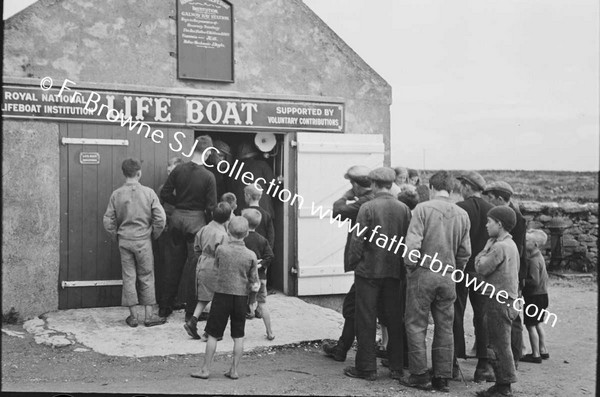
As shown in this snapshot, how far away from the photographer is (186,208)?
770cm

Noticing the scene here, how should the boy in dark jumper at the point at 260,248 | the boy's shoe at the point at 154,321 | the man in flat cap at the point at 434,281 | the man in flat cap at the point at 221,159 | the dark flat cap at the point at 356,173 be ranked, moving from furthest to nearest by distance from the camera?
the man in flat cap at the point at 221,159
the boy's shoe at the point at 154,321
the boy in dark jumper at the point at 260,248
the dark flat cap at the point at 356,173
the man in flat cap at the point at 434,281

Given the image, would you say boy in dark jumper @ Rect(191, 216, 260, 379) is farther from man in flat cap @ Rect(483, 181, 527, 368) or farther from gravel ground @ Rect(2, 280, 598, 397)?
man in flat cap @ Rect(483, 181, 527, 368)

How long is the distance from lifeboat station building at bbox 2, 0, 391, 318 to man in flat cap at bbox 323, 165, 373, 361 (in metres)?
1.94

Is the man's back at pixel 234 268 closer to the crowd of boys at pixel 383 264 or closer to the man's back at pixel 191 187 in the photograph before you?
the crowd of boys at pixel 383 264

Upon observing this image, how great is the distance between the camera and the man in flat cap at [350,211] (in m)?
6.70

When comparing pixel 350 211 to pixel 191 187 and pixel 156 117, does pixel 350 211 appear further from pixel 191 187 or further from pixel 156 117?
pixel 156 117

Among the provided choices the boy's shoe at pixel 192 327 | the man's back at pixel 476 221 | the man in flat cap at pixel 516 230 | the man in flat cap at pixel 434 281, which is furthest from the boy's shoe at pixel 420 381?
the boy's shoe at pixel 192 327

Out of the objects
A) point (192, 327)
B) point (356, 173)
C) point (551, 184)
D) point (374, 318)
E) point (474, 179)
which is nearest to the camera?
point (374, 318)

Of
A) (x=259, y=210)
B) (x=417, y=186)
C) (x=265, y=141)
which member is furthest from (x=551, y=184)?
(x=259, y=210)

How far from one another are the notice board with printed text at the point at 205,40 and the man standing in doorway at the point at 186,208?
98cm

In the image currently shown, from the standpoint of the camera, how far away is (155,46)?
800 centimetres

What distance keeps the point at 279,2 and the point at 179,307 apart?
3913mm

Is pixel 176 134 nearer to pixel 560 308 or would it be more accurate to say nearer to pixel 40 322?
pixel 40 322

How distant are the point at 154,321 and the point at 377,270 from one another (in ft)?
8.68
